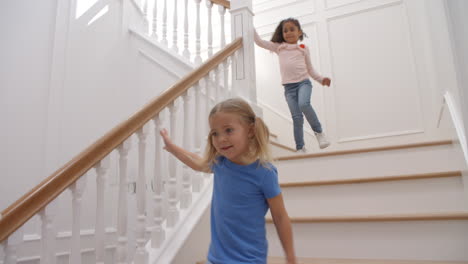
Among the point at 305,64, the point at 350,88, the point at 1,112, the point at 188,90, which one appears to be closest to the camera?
the point at 188,90

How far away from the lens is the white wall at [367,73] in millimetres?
3375

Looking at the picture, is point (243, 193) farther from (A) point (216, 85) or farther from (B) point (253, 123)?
(A) point (216, 85)

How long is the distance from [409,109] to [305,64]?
111 centimetres

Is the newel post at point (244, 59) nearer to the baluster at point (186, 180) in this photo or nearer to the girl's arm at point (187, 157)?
the baluster at point (186, 180)

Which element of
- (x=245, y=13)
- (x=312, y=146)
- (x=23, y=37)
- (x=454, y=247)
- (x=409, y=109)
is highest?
(x=245, y=13)

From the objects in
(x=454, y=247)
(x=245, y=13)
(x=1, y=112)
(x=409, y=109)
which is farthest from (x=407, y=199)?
(x=1, y=112)

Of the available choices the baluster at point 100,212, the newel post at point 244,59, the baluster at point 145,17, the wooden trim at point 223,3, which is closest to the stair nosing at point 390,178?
the newel post at point 244,59

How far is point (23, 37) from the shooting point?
2275 millimetres

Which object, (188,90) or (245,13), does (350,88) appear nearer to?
(245,13)

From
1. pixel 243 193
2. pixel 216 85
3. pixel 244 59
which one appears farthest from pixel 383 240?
pixel 244 59

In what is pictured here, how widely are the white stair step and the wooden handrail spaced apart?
34.0 inches

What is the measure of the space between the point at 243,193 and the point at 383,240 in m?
0.83

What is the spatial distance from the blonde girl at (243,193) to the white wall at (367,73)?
2.55 metres

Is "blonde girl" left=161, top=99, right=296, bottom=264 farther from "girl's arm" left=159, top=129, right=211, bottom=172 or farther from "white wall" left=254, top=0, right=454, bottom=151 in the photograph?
"white wall" left=254, top=0, right=454, bottom=151
